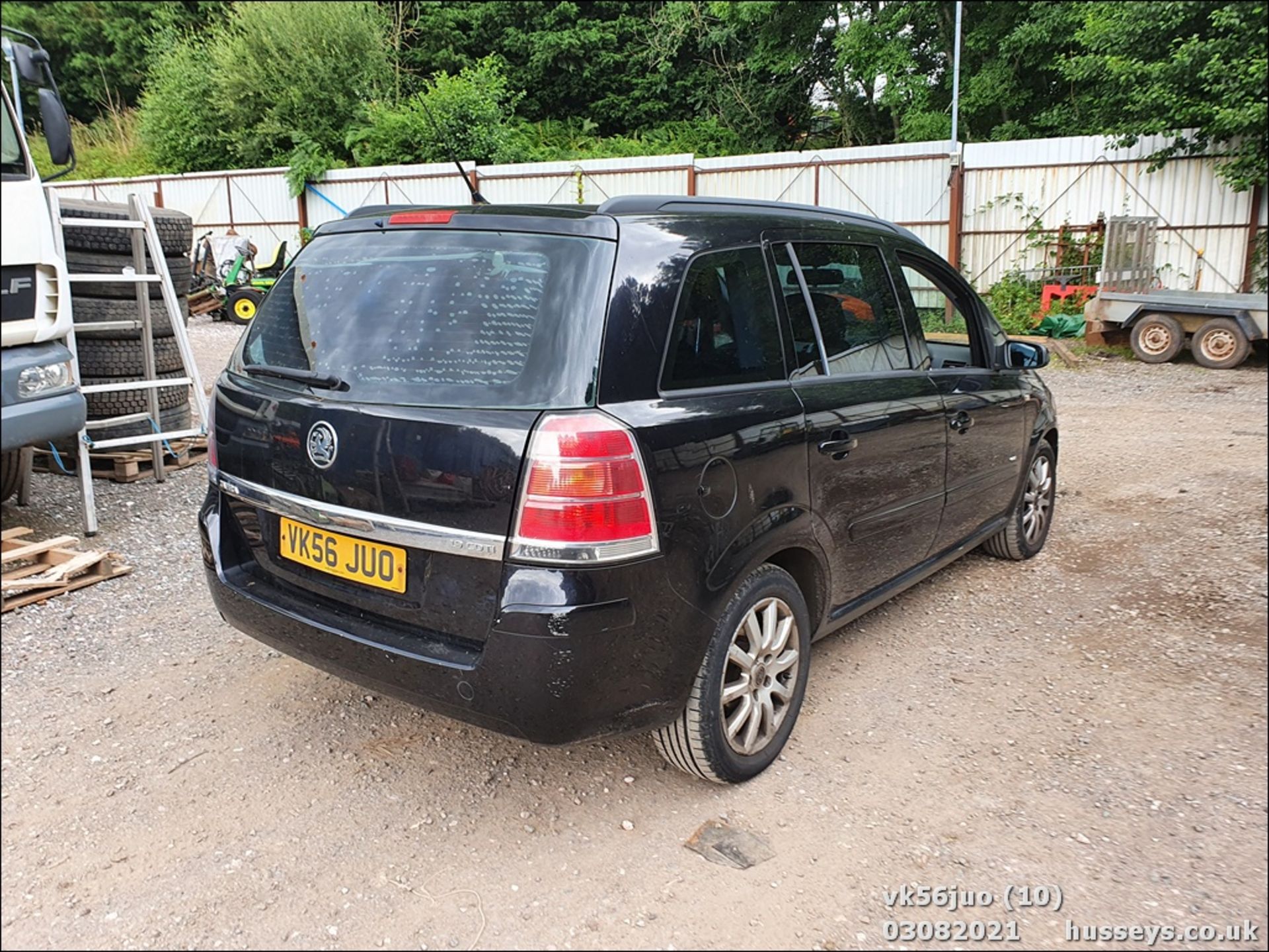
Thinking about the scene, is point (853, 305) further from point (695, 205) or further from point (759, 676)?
point (759, 676)

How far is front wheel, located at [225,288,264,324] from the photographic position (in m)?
15.9

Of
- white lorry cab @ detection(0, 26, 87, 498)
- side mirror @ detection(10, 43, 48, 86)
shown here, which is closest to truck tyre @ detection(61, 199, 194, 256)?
white lorry cab @ detection(0, 26, 87, 498)

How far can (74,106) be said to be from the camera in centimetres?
596

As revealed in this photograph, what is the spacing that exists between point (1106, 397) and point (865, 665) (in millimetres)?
A: 5594

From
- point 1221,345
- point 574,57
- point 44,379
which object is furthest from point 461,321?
point 574,57

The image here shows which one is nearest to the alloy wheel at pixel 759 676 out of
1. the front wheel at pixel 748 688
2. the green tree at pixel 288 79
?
the front wheel at pixel 748 688

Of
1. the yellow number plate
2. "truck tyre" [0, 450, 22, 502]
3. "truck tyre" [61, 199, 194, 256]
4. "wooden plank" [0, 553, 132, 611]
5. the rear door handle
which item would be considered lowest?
"wooden plank" [0, 553, 132, 611]

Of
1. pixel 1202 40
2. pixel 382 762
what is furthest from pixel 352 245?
pixel 1202 40

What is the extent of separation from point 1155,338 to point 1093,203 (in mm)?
8583

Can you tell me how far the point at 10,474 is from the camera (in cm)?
541

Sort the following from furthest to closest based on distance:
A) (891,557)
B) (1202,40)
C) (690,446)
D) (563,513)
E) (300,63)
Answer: (300,63)
(1202,40)
(891,557)
(690,446)
(563,513)

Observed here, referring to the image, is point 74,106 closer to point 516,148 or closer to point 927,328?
point 927,328

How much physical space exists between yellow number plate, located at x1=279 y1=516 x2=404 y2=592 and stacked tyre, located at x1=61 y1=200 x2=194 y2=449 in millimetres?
3746

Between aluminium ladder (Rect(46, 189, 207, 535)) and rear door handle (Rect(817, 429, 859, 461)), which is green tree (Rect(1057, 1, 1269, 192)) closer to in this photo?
rear door handle (Rect(817, 429, 859, 461))
